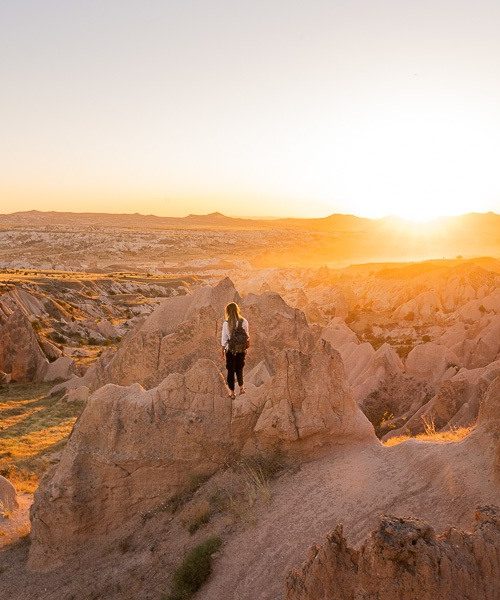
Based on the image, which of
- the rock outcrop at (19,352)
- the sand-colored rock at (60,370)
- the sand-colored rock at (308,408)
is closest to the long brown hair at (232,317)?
the sand-colored rock at (308,408)

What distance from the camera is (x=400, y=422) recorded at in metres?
17.5

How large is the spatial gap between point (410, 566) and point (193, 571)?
4113 millimetres

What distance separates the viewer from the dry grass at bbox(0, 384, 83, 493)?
1755cm

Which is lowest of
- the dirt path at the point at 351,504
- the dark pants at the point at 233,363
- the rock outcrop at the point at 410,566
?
the dirt path at the point at 351,504

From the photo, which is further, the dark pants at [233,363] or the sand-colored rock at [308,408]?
the dark pants at [233,363]

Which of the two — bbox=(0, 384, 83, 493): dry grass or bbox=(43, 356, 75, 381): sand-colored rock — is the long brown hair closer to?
bbox=(0, 384, 83, 493): dry grass

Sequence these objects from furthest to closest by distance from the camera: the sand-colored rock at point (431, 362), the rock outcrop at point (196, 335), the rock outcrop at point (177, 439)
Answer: the sand-colored rock at point (431, 362)
the rock outcrop at point (196, 335)
the rock outcrop at point (177, 439)

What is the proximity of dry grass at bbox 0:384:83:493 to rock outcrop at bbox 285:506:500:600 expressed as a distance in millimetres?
12178

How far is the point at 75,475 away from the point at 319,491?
4988 mm

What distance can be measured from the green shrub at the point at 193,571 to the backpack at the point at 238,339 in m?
3.44

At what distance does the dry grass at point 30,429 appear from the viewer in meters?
17.5

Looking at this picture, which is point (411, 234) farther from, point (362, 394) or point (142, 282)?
point (362, 394)

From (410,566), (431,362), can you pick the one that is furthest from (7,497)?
(431,362)

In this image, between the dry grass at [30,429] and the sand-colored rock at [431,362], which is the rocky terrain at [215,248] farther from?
the sand-colored rock at [431,362]
